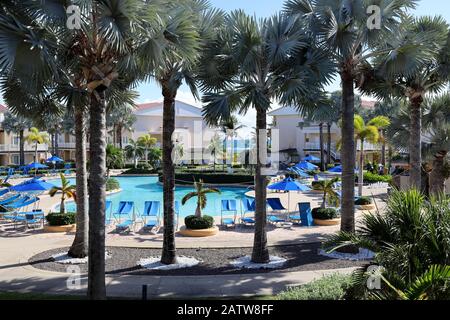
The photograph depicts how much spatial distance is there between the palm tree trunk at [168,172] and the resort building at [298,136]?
49707 mm

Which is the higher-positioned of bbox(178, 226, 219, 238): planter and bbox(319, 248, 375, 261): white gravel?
bbox(178, 226, 219, 238): planter

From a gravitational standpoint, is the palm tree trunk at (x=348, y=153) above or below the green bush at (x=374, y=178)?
above

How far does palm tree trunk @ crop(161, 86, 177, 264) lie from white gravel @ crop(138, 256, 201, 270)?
0.18 m

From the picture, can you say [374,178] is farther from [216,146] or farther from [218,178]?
[216,146]

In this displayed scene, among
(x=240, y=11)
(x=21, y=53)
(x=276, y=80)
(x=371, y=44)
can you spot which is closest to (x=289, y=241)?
(x=276, y=80)

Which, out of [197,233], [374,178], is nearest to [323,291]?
[197,233]

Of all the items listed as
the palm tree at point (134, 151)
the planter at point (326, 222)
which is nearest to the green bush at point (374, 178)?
the planter at point (326, 222)

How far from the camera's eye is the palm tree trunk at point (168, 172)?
1120 cm

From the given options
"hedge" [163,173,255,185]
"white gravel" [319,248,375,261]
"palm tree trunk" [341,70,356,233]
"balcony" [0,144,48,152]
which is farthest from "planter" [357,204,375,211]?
"balcony" [0,144,48,152]

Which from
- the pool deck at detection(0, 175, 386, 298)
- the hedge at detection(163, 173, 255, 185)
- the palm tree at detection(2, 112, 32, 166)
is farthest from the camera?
the palm tree at detection(2, 112, 32, 166)

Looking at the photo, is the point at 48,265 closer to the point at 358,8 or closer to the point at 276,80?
the point at 276,80

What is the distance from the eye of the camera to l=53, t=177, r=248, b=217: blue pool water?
81.6 feet

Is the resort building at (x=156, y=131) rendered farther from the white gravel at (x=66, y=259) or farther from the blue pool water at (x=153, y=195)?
the white gravel at (x=66, y=259)

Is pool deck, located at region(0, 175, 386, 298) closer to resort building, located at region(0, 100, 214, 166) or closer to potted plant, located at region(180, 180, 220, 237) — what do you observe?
potted plant, located at region(180, 180, 220, 237)
